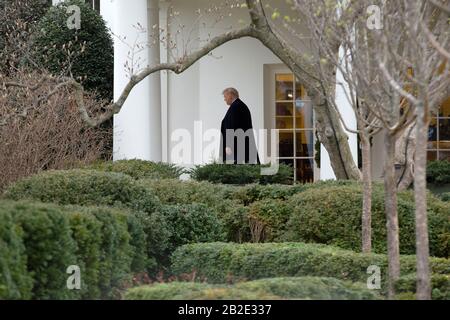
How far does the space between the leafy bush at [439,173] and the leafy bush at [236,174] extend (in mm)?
2811

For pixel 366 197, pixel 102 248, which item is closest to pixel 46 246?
pixel 102 248

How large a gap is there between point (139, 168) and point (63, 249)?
27.4 ft

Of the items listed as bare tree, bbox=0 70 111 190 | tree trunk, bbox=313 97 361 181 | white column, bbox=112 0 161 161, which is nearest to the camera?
tree trunk, bbox=313 97 361 181

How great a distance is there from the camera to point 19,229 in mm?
6562

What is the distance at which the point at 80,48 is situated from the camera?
1952 centimetres

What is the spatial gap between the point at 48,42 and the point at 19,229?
13.4m

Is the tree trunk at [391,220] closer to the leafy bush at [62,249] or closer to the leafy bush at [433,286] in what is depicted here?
the leafy bush at [433,286]

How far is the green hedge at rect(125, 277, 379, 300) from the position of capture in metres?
6.15

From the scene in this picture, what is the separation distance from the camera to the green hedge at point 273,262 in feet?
28.5

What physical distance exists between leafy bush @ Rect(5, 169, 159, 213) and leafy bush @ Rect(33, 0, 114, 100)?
9.06 m

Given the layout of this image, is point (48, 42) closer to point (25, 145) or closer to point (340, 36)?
point (25, 145)

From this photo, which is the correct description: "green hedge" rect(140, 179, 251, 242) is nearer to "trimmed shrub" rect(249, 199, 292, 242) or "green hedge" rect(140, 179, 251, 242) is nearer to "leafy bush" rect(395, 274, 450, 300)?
"trimmed shrub" rect(249, 199, 292, 242)

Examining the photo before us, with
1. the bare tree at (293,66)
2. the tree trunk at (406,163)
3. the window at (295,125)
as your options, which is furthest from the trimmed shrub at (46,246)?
the window at (295,125)

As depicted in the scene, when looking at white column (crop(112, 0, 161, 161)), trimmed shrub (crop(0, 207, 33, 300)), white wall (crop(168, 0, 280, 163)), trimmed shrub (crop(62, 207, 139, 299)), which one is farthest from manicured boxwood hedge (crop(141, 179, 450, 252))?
white wall (crop(168, 0, 280, 163))
